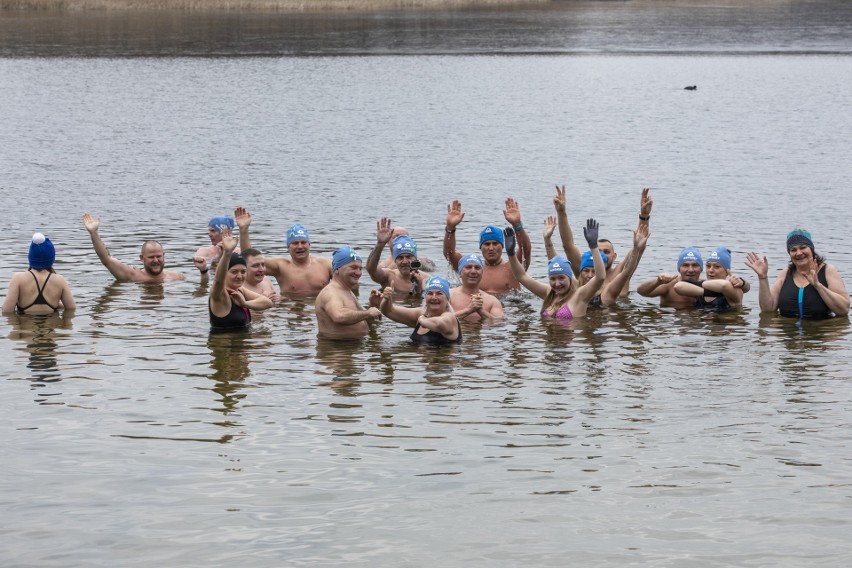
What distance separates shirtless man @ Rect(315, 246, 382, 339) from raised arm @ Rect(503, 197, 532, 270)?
11.0 feet

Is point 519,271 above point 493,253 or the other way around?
the other way around

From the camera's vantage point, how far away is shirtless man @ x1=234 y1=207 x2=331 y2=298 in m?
21.0

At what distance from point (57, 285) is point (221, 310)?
3.05 metres

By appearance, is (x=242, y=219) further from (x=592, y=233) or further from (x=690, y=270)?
(x=690, y=270)

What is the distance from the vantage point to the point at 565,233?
19469mm

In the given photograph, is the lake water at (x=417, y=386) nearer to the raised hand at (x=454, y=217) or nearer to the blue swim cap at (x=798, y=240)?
the blue swim cap at (x=798, y=240)

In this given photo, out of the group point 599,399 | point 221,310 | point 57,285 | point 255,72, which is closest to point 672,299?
point 599,399

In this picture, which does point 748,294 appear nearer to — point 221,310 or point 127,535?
point 221,310

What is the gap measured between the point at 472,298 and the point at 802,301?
5.35 metres

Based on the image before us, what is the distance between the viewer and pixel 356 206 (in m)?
31.0

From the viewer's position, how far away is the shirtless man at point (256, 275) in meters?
19.3

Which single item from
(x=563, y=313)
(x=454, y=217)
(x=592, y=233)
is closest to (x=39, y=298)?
(x=454, y=217)

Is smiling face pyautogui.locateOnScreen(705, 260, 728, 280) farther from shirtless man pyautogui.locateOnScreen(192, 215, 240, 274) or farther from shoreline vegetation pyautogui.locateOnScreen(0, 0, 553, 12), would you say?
shoreline vegetation pyautogui.locateOnScreen(0, 0, 553, 12)

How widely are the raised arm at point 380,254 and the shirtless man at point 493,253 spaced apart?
1210 millimetres
